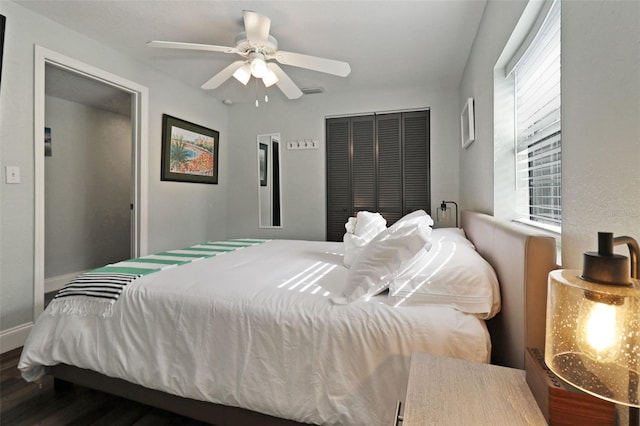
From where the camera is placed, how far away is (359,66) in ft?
10.9

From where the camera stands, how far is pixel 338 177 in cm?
419

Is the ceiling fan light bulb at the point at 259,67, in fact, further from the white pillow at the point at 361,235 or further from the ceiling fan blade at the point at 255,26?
the white pillow at the point at 361,235

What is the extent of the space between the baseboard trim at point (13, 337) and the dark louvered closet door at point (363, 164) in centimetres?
336

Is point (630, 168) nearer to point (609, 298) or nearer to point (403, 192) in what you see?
point (609, 298)

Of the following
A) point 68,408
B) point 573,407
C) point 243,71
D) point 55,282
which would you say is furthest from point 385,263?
point 55,282

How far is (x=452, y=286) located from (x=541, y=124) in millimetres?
943

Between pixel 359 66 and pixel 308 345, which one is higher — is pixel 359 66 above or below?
above

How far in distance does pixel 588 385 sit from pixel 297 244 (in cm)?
236

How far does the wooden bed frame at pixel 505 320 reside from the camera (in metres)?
0.98

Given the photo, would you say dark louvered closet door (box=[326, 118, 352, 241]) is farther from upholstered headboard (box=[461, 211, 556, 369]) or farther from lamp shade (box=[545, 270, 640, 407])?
lamp shade (box=[545, 270, 640, 407])

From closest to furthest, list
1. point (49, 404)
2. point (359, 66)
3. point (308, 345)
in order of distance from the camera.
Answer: point (308, 345) → point (49, 404) → point (359, 66)

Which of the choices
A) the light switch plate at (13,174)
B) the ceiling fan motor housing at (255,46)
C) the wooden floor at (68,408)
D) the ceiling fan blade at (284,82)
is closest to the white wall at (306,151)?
the ceiling fan blade at (284,82)

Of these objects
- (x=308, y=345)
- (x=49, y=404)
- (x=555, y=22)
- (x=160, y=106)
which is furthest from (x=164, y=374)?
(x=160, y=106)

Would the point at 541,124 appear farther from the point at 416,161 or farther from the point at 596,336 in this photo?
the point at 416,161
